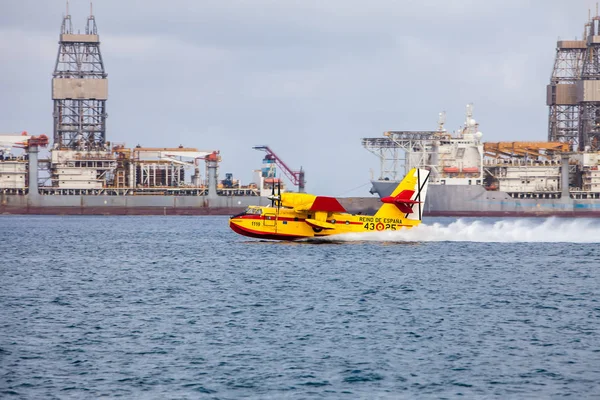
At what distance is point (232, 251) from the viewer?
2196 inches

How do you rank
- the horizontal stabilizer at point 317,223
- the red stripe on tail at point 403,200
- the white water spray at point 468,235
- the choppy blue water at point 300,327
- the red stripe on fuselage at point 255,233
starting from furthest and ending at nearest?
the white water spray at point 468,235 < the red stripe on tail at point 403,200 < the red stripe on fuselage at point 255,233 < the horizontal stabilizer at point 317,223 < the choppy blue water at point 300,327

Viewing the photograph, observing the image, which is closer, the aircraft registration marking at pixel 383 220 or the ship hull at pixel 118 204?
the aircraft registration marking at pixel 383 220

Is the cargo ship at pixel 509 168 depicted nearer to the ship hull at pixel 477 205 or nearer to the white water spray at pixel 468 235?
the ship hull at pixel 477 205

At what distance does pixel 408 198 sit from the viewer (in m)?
55.5

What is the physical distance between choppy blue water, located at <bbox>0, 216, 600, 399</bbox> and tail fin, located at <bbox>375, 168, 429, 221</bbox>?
467cm

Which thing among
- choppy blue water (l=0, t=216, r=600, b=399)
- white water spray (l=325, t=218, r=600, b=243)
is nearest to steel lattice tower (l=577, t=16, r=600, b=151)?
white water spray (l=325, t=218, r=600, b=243)

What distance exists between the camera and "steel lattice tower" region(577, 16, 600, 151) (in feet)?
460

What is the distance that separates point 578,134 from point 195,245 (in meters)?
102

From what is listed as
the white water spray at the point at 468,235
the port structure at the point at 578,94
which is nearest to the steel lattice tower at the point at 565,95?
the port structure at the point at 578,94

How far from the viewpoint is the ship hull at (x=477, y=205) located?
12569cm

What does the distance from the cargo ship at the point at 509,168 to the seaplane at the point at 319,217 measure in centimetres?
7062

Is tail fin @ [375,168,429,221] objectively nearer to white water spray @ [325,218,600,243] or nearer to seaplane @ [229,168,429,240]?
seaplane @ [229,168,429,240]

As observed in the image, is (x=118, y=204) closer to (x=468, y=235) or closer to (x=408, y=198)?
(x=468, y=235)

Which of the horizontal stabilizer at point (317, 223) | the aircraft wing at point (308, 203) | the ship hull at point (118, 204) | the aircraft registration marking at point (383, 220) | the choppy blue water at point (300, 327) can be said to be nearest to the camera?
the choppy blue water at point (300, 327)
